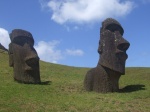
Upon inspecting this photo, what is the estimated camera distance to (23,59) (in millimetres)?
26328

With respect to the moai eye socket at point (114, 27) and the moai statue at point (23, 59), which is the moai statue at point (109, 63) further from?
the moai statue at point (23, 59)

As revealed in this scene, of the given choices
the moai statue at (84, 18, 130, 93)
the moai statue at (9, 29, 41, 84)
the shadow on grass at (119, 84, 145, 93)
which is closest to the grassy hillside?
the shadow on grass at (119, 84, 145, 93)

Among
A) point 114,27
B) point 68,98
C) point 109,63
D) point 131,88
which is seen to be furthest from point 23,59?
point 131,88

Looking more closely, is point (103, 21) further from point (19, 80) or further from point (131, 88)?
point (19, 80)

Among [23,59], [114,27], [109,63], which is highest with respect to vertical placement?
[114,27]

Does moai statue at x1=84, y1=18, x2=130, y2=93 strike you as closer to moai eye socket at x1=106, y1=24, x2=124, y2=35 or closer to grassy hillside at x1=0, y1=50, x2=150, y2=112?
moai eye socket at x1=106, y1=24, x2=124, y2=35

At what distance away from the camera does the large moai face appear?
79.9 feet

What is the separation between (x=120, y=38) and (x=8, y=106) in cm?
982

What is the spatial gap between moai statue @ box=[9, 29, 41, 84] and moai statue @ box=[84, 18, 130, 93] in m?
4.20

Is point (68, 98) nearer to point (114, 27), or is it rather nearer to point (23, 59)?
point (23, 59)

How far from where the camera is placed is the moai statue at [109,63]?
24219 mm

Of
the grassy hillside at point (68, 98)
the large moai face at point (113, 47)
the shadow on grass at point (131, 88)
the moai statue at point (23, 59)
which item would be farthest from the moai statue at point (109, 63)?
the moai statue at point (23, 59)

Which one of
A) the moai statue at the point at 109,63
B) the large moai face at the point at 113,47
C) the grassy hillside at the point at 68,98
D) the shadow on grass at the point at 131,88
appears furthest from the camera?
the shadow on grass at the point at 131,88

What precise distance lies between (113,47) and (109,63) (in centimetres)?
124
